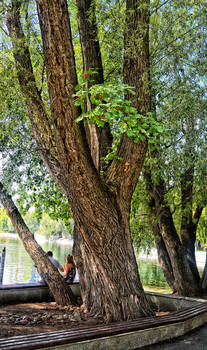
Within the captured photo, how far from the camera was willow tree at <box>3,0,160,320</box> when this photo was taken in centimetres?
448

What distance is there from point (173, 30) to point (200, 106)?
163cm

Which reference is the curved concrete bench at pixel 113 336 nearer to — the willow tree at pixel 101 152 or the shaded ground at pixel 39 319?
the willow tree at pixel 101 152

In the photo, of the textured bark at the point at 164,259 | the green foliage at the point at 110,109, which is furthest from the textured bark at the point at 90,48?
the textured bark at the point at 164,259

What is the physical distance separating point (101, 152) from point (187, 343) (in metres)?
2.95

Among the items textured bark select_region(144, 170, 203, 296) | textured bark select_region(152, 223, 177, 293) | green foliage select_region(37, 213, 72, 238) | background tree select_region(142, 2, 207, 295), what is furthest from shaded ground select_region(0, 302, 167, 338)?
green foliage select_region(37, 213, 72, 238)

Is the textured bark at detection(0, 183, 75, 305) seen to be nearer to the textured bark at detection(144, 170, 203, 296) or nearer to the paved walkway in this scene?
the paved walkway

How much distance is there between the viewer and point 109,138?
234 inches

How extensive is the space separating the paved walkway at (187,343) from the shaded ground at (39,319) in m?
1.32

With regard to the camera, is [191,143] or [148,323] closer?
[148,323]

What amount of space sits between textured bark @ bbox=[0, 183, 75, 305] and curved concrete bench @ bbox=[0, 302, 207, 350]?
2.61 meters

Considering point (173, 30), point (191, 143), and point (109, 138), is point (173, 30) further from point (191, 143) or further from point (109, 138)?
point (109, 138)

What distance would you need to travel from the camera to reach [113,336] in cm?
360

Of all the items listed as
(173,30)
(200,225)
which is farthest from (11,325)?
(200,225)

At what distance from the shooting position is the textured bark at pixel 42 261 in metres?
6.54
